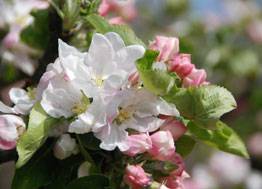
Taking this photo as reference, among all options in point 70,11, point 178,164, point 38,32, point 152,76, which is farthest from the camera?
point 38,32

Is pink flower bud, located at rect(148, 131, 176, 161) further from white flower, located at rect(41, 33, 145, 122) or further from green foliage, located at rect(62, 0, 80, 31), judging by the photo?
green foliage, located at rect(62, 0, 80, 31)

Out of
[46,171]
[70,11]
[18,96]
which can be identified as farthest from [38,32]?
[46,171]

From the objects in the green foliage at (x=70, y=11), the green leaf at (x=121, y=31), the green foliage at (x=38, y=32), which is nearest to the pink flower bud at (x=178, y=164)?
Result: the green leaf at (x=121, y=31)

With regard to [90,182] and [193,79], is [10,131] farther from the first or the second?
[193,79]

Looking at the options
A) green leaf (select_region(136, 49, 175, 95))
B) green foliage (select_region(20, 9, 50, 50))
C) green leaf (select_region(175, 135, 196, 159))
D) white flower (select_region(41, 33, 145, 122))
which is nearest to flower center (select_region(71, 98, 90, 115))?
white flower (select_region(41, 33, 145, 122))

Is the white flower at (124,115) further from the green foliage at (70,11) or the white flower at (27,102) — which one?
the green foliage at (70,11)

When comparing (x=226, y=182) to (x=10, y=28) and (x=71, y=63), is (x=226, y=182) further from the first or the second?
(x=71, y=63)

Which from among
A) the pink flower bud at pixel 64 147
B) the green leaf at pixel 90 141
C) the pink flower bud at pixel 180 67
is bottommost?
the pink flower bud at pixel 64 147
